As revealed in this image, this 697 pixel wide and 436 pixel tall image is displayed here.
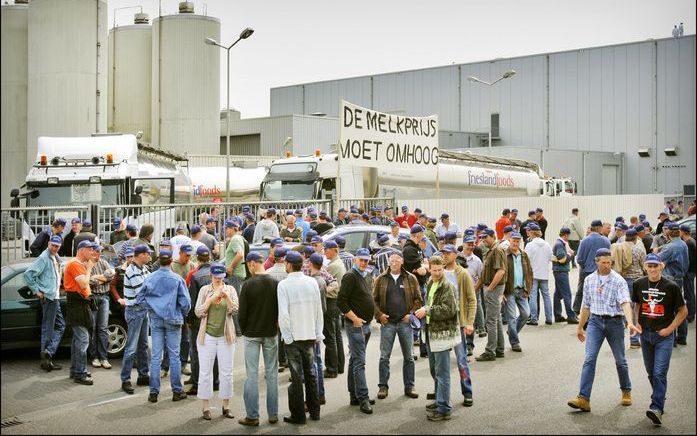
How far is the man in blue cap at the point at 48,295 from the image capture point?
11.6 metres

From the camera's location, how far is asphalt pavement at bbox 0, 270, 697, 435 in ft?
28.8

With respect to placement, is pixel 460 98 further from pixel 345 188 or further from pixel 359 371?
pixel 359 371

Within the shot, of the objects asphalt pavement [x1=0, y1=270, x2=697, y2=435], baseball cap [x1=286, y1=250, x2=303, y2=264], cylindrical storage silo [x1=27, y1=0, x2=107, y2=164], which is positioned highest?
cylindrical storage silo [x1=27, y1=0, x2=107, y2=164]

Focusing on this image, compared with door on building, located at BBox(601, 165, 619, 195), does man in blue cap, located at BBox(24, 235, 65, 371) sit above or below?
below

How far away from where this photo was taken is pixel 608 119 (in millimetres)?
55531

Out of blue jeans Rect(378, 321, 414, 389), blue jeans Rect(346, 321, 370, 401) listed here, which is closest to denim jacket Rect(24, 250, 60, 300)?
blue jeans Rect(346, 321, 370, 401)

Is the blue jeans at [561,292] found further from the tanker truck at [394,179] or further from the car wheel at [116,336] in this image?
the car wheel at [116,336]

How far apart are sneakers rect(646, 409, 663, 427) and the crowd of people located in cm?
1

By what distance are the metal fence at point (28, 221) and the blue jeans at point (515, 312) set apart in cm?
814

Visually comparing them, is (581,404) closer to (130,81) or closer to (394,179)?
(394,179)

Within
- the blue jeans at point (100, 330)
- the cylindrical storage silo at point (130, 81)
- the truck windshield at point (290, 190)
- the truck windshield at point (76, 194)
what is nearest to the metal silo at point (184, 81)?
the cylindrical storage silo at point (130, 81)

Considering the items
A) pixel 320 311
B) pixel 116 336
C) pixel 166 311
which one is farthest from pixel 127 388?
pixel 320 311

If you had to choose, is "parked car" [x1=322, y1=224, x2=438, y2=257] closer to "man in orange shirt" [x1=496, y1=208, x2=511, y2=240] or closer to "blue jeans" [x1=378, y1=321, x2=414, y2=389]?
"man in orange shirt" [x1=496, y1=208, x2=511, y2=240]

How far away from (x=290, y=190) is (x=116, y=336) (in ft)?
41.8
